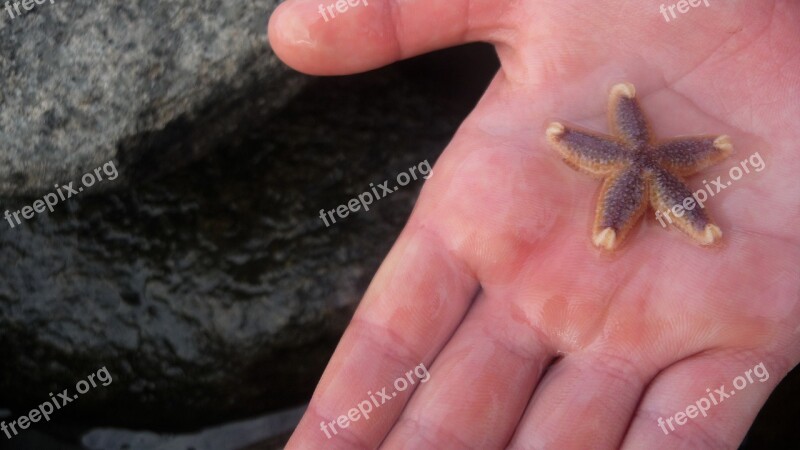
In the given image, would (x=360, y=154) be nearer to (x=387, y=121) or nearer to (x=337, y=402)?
(x=387, y=121)

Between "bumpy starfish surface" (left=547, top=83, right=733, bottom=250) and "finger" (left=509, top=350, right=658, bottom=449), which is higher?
"bumpy starfish surface" (left=547, top=83, right=733, bottom=250)

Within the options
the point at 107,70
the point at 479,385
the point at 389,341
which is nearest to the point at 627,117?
the point at 479,385

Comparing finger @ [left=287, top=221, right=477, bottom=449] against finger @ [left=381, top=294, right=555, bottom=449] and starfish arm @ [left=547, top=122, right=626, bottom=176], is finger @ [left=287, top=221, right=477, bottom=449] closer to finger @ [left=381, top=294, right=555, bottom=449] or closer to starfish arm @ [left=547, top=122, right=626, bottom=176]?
finger @ [left=381, top=294, right=555, bottom=449]

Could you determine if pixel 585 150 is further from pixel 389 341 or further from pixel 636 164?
pixel 389 341

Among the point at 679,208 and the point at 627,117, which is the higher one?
the point at 627,117

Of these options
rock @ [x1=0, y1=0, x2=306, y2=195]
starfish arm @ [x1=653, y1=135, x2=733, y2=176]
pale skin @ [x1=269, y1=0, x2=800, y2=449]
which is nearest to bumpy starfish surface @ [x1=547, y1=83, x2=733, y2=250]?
starfish arm @ [x1=653, y1=135, x2=733, y2=176]
